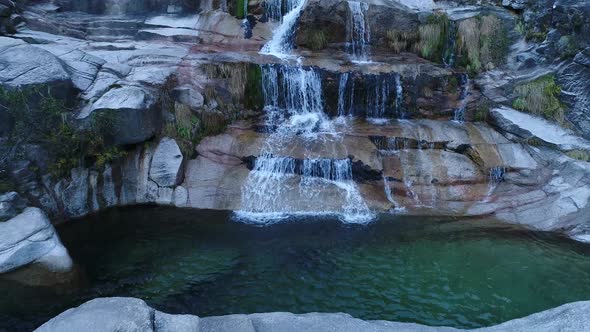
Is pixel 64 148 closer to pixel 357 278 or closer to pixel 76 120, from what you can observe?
pixel 76 120

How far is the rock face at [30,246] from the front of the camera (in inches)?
255

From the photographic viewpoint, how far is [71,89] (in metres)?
8.86

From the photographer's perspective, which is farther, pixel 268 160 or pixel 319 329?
pixel 268 160

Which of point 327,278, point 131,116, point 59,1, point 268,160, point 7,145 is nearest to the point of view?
point 327,278

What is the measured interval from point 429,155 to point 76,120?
7.81 m

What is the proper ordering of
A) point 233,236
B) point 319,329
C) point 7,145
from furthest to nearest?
point 233,236 → point 7,145 → point 319,329

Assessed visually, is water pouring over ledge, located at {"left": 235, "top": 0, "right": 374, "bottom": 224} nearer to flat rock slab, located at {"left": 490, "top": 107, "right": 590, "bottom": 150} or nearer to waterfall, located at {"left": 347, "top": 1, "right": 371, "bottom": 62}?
waterfall, located at {"left": 347, "top": 1, "right": 371, "bottom": 62}

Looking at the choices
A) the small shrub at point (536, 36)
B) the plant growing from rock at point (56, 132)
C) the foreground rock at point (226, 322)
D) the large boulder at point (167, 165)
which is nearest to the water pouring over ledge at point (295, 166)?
the large boulder at point (167, 165)

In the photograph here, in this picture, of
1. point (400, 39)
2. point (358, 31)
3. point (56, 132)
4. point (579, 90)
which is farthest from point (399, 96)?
point (56, 132)

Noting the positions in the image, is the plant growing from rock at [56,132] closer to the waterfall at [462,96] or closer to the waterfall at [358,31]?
the waterfall at [358,31]

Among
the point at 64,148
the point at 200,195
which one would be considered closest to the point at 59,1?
the point at 64,148

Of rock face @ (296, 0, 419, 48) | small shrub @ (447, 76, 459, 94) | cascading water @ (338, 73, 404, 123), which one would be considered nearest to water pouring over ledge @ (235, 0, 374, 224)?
cascading water @ (338, 73, 404, 123)

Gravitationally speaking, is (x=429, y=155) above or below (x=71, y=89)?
below

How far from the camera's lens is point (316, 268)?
733 cm
